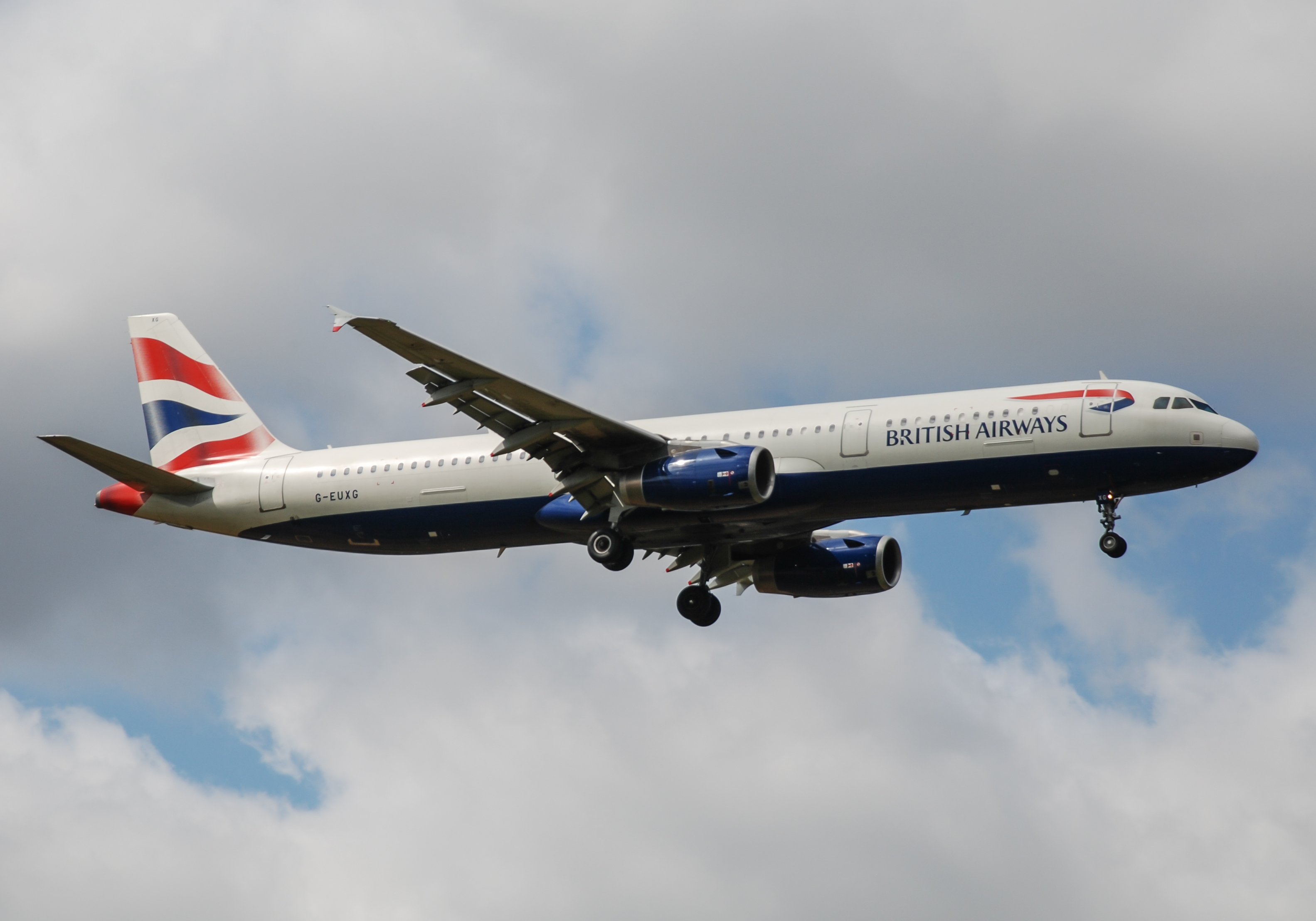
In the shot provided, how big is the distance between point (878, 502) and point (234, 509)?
64.3ft

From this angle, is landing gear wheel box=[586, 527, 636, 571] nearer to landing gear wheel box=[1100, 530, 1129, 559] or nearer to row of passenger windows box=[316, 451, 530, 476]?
row of passenger windows box=[316, 451, 530, 476]

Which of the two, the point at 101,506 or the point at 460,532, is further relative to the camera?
the point at 101,506

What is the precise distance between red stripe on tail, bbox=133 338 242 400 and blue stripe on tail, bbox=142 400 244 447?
92 cm

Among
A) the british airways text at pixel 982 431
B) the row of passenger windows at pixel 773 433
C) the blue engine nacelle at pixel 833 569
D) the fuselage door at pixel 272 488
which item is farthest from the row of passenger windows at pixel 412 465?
the british airways text at pixel 982 431

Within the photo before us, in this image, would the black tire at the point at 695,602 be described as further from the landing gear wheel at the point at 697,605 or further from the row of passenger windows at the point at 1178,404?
the row of passenger windows at the point at 1178,404

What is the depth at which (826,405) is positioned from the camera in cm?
4253

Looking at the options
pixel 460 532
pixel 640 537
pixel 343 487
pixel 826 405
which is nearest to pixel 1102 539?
pixel 826 405

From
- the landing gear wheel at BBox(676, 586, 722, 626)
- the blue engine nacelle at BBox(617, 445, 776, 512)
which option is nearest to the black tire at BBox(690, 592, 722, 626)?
the landing gear wheel at BBox(676, 586, 722, 626)

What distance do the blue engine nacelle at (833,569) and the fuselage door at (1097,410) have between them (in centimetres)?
1035

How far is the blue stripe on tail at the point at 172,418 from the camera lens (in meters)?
51.0

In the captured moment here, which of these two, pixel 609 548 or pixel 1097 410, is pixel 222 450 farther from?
pixel 1097 410

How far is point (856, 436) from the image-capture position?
41000mm

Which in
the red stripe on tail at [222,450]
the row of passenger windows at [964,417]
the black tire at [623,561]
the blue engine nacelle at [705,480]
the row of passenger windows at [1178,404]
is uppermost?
the row of passenger windows at [1178,404]

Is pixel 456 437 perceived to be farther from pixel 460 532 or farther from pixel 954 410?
pixel 954 410
